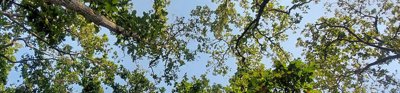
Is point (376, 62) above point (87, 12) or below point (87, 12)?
above

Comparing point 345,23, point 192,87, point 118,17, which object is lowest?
point 118,17

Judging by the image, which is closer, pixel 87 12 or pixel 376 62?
pixel 87 12

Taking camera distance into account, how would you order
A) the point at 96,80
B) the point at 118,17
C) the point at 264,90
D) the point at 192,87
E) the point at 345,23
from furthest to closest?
→ the point at 345,23
the point at 96,80
the point at 192,87
the point at 118,17
the point at 264,90

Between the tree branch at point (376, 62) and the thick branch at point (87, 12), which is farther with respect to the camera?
the tree branch at point (376, 62)

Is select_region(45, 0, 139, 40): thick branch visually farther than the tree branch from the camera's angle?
No

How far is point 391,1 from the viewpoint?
19.0 m

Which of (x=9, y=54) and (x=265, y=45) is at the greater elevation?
(x=9, y=54)

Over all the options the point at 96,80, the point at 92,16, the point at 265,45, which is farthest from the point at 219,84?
the point at 92,16

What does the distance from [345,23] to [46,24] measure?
13.2m

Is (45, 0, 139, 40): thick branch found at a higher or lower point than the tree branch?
lower

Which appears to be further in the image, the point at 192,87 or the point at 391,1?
the point at 391,1

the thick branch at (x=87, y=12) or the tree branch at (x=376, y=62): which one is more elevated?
the tree branch at (x=376, y=62)

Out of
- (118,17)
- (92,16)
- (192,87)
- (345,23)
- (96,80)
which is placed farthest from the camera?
(345,23)

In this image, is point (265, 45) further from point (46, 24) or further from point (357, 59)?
point (46, 24)
